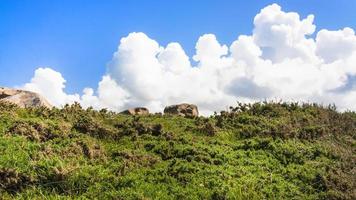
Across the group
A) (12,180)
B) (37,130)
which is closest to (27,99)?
(37,130)

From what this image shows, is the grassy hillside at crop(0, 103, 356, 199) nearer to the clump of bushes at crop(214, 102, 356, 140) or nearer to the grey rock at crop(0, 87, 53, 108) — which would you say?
the clump of bushes at crop(214, 102, 356, 140)

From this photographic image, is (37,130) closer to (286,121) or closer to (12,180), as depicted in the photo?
(12,180)

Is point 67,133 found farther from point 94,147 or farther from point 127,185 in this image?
point 127,185

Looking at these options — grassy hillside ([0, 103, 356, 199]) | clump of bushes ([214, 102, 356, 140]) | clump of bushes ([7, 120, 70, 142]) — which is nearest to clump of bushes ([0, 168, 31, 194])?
grassy hillside ([0, 103, 356, 199])

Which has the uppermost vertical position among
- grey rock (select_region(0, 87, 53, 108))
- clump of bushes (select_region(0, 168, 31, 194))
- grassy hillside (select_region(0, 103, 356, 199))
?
grey rock (select_region(0, 87, 53, 108))

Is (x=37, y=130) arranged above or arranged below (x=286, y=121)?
below

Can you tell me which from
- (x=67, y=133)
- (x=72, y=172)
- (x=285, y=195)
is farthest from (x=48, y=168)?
(x=285, y=195)

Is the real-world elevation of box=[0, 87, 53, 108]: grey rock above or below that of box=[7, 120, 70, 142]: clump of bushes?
above

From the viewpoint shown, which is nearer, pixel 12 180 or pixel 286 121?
pixel 12 180

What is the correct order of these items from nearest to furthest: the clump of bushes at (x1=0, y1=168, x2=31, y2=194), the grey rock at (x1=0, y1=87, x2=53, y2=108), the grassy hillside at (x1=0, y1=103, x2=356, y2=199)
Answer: the clump of bushes at (x1=0, y1=168, x2=31, y2=194), the grassy hillside at (x1=0, y1=103, x2=356, y2=199), the grey rock at (x1=0, y1=87, x2=53, y2=108)

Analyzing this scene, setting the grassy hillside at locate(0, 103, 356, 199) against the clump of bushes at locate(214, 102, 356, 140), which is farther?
the clump of bushes at locate(214, 102, 356, 140)

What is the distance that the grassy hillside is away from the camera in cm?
1817

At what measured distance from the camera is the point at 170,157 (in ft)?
72.0

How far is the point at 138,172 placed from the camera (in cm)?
1956
